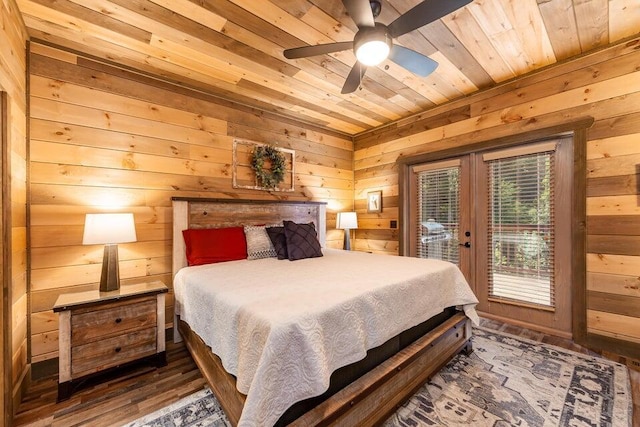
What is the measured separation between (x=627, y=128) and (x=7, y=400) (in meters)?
4.78

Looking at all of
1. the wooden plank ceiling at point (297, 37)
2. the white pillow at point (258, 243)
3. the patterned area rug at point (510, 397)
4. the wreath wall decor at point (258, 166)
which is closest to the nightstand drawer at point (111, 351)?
the patterned area rug at point (510, 397)

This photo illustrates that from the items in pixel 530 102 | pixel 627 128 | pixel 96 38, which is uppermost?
pixel 96 38

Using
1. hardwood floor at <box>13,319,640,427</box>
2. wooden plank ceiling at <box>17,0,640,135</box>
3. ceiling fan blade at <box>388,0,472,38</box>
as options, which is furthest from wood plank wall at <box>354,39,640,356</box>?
ceiling fan blade at <box>388,0,472,38</box>

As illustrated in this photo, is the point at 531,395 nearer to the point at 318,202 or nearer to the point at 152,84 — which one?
the point at 318,202

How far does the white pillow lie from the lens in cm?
292

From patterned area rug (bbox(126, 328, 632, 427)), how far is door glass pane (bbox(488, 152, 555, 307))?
748 mm

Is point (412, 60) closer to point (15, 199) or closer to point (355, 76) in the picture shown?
point (355, 76)

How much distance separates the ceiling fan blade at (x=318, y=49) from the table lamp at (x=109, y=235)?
71.6 inches

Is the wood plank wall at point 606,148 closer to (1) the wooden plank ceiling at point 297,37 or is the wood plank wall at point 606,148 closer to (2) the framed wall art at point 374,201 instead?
(1) the wooden plank ceiling at point 297,37

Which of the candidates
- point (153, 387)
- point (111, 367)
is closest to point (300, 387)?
point (153, 387)

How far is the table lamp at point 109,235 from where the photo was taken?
2.06 meters

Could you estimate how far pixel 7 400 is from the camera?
154 centimetres

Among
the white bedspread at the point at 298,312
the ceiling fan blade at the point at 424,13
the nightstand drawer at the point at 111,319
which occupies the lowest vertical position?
the nightstand drawer at the point at 111,319

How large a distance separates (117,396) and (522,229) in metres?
3.88
